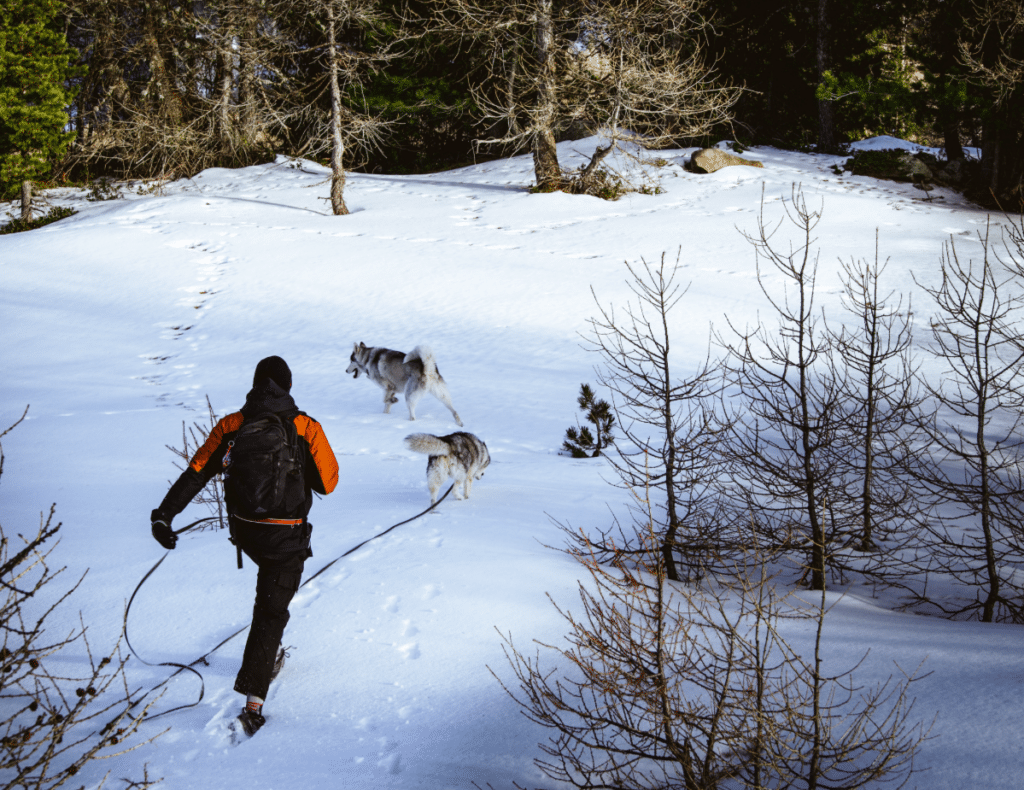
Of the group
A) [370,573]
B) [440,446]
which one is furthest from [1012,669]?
[440,446]

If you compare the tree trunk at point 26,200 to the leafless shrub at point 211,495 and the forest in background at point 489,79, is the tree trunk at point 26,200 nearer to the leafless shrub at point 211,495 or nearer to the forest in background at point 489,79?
the forest in background at point 489,79

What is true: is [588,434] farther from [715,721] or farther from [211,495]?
[715,721]

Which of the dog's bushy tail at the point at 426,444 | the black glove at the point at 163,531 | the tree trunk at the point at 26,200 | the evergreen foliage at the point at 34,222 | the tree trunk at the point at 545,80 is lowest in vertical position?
the dog's bushy tail at the point at 426,444

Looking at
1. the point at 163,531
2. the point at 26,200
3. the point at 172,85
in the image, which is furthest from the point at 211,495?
the point at 172,85

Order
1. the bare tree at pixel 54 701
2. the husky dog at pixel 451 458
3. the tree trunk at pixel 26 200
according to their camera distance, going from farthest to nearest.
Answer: the tree trunk at pixel 26 200 < the husky dog at pixel 451 458 < the bare tree at pixel 54 701

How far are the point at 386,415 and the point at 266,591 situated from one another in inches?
280

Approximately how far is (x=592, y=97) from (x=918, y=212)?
9770 mm

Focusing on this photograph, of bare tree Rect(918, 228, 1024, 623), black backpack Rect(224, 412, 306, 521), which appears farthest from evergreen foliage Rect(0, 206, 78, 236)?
bare tree Rect(918, 228, 1024, 623)

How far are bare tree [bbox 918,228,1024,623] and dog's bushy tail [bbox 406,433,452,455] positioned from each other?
4.15 m

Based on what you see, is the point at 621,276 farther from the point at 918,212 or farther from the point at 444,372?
the point at 918,212

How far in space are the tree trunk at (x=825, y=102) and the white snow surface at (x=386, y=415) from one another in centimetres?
134

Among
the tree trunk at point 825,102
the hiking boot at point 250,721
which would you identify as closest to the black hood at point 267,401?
the hiking boot at point 250,721

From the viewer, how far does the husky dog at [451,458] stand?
6426 millimetres

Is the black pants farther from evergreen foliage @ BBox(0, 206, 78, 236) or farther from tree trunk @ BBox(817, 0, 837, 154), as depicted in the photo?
tree trunk @ BBox(817, 0, 837, 154)
